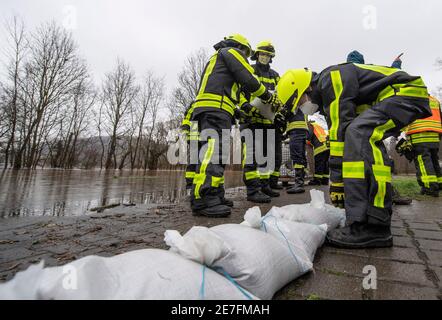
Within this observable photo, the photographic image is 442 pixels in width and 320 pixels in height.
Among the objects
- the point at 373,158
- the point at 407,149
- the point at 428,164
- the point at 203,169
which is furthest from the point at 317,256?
the point at 407,149

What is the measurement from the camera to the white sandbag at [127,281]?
1.88 ft

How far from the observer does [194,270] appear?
0.79 metres

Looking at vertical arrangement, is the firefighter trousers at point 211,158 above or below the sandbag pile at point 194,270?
above

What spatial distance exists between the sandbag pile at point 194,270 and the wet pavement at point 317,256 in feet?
0.44

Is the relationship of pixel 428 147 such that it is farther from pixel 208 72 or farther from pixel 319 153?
pixel 208 72

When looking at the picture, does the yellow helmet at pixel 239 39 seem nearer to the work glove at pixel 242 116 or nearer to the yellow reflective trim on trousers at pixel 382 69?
the work glove at pixel 242 116

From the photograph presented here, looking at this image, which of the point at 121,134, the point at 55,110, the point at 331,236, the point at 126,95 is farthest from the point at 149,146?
the point at 331,236

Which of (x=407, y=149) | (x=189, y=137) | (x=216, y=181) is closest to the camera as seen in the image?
(x=216, y=181)

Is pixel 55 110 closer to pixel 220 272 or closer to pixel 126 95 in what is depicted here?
pixel 126 95

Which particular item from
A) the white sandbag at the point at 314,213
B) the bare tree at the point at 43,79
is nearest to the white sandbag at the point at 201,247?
the white sandbag at the point at 314,213

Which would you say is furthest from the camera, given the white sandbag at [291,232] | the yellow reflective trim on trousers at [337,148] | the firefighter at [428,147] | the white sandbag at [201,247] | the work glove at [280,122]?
the firefighter at [428,147]

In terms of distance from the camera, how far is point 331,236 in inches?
67.7

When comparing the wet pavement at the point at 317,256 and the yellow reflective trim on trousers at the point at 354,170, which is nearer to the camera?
the wet pavement at the point at 317,256

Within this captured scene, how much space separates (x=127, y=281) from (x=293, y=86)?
2.41m
